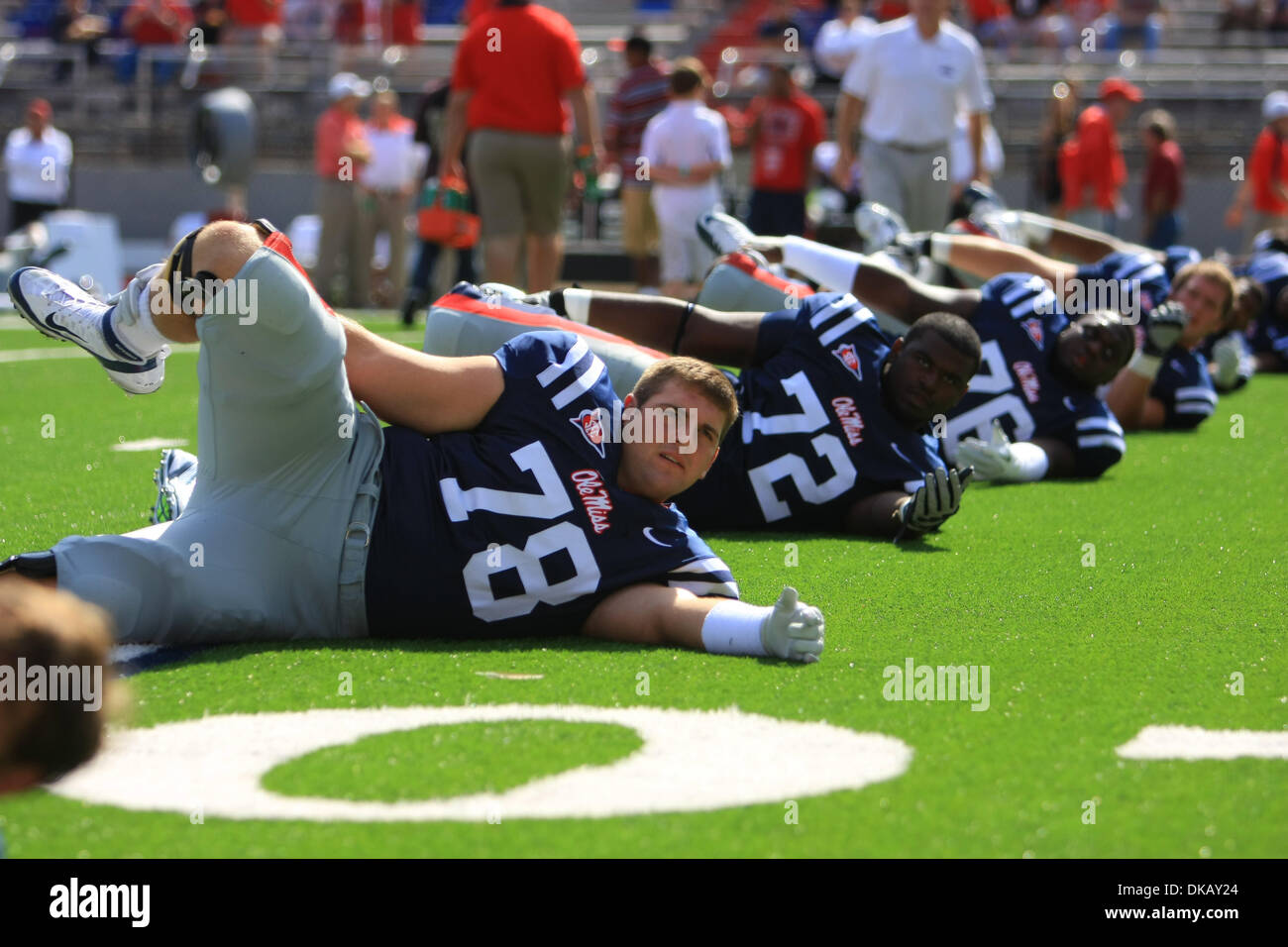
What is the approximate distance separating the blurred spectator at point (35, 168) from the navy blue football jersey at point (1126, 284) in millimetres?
10608

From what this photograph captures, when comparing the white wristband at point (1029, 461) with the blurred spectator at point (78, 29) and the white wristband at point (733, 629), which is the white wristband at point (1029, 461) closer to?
the white wristband at point (733, 629)

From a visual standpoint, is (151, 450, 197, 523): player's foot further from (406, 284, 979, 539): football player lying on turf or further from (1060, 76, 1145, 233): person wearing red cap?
(1060, 76, 1145, 233): person wearing red cap

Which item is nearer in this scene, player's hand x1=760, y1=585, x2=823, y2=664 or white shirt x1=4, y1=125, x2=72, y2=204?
player's hand x1=760, y1=585, x2=823, y2=664

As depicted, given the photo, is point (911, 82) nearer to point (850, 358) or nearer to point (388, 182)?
point (850, 358)

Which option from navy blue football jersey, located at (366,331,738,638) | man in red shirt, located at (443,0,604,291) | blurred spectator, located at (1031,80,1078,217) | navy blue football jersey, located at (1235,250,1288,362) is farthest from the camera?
blurred spectator, located at (1031,80,1078,217)

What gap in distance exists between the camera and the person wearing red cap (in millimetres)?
12922

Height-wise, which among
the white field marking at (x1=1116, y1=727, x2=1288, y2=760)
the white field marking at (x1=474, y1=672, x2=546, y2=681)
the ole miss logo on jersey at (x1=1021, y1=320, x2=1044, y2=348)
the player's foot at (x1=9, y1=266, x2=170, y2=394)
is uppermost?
the player's foot at (x1=9, y1=266, x2=170, y2=394)

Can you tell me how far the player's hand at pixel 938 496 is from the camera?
13.1ft

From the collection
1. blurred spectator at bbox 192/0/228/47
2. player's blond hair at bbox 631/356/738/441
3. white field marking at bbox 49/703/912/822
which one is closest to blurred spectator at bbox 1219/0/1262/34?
blurred spectator at bbox 192/0/228/47

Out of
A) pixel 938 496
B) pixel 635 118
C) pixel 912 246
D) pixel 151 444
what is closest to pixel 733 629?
pixel 938 496

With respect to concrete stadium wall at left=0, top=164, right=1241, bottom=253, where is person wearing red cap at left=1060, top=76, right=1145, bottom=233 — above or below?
above

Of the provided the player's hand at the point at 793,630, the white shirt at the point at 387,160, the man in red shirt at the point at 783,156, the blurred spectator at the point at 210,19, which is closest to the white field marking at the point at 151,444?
the player's hand at the point at 793,630

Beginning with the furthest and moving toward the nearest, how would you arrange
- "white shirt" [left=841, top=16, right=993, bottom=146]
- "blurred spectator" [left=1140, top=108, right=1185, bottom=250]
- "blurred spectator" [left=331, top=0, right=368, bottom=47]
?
"blurred spectator" [left=331, top=0, right=368, bottom=47], "blurred spectator" [left=1140, top=108, right=1185, bottom=250], "white shirt" [left=841, top=16, right=993, bottom=146]

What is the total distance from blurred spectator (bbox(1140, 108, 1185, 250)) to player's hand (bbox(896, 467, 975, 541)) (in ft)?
34.5
